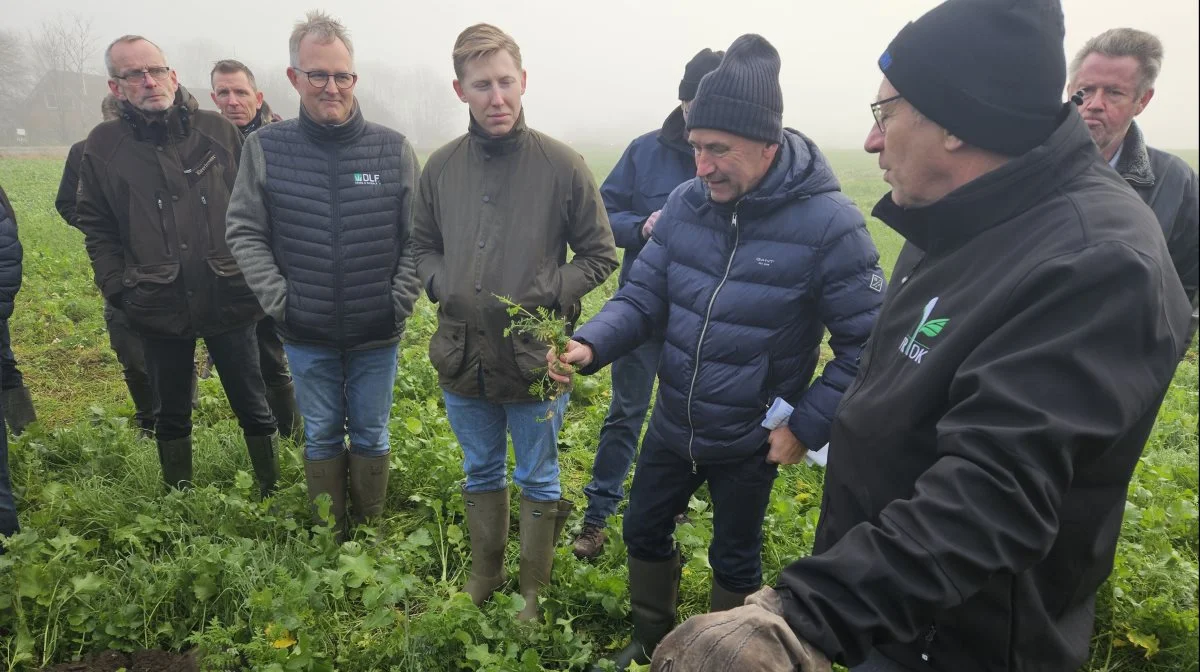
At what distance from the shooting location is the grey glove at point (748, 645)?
1.08 m

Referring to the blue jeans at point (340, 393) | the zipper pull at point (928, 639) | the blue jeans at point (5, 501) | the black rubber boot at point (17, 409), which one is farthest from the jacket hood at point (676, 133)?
the black rubber boot at point (17, 409)

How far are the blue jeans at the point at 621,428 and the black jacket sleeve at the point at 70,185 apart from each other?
374cm

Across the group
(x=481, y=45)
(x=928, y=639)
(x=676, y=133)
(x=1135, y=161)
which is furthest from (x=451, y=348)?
(x=1135, y=161)

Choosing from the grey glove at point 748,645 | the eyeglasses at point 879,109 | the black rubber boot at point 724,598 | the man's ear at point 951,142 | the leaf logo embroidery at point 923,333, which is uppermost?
the eyeglasses at point 879,109

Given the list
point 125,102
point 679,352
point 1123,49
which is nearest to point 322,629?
point 679,352

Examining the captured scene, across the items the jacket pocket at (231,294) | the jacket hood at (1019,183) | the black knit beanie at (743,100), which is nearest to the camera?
the jacket hood at (1019,183)

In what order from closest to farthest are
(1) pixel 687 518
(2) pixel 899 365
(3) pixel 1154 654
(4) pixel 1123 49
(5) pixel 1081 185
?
Answer: (5) pixel 1081 185
(2) pixel 899 365
(3) pixel 1154 654
(4) pixel 1123 49
(1) pixel 687 518

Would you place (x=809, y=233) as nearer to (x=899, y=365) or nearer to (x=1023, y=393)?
(x=899, y=365)

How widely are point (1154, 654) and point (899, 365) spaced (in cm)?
237

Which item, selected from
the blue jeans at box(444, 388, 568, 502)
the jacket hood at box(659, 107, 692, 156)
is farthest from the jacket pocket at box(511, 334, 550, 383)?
the jacket hood at box(659, 107, 692, 156)

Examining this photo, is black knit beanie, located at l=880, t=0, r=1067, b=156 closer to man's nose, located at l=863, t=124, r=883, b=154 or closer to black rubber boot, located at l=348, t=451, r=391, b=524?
man's nose, located at l=863, t=124, r=883, b=154

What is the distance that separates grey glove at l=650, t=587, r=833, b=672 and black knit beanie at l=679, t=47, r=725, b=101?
2.93 metres

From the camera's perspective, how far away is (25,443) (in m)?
4.23

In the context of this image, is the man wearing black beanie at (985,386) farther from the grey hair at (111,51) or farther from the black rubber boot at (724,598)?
the grey hair at (111,51)
